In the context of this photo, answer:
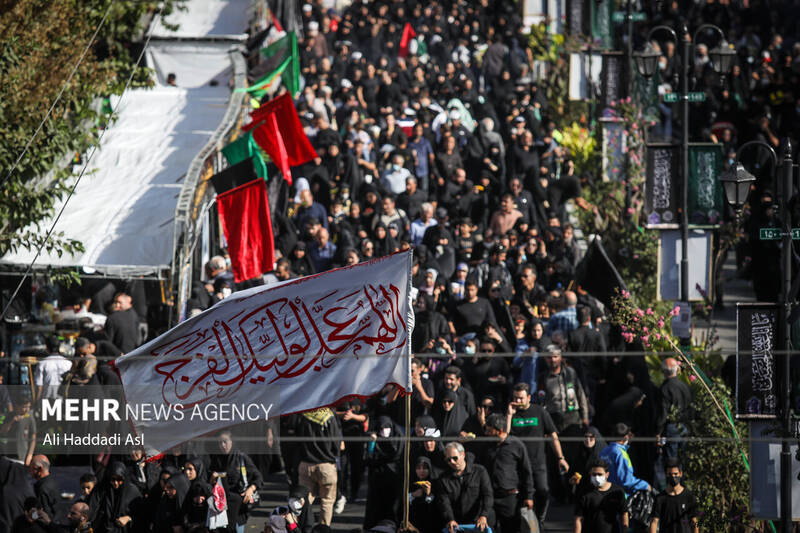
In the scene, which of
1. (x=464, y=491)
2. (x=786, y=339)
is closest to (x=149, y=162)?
(x=464, y=491)

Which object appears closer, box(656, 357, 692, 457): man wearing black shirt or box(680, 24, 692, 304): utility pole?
box(656, 357, 692, 457): man wearing black shirt

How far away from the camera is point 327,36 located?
3450 centimetres

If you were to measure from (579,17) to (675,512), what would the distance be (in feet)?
61.0

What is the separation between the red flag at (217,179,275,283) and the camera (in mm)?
19797

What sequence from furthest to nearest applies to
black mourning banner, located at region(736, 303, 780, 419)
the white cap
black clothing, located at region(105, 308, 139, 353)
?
the white cap
black clothing, located at region(105, 308, 139, 353)
black mourning banner, located at region(736, 303, 780, 419)

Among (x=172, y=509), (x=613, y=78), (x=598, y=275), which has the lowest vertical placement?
(x=172, y=509)

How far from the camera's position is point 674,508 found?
1405cm

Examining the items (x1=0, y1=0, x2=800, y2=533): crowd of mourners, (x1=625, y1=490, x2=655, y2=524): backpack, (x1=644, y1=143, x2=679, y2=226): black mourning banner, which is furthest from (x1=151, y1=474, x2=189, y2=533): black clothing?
(x1=644, y1=143, x2=679, y2=226): black mourning banner

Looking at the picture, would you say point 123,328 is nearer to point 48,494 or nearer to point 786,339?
point 48,494

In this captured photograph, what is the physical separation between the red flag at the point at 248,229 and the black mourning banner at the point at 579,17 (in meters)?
12.2

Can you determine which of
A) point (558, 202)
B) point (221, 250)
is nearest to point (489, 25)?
point (558, 202)

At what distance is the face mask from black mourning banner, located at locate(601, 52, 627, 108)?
1209cm

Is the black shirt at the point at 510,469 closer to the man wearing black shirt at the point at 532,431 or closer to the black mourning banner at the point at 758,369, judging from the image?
the man wearing black shirt at the point at 532,431

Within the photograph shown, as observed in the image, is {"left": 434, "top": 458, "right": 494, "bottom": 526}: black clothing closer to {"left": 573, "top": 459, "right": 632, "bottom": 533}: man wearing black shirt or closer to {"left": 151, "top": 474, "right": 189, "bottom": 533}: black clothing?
{"left": 573, "top": 459, "right": 632, "bottom": 533}: man wearing black shirt
